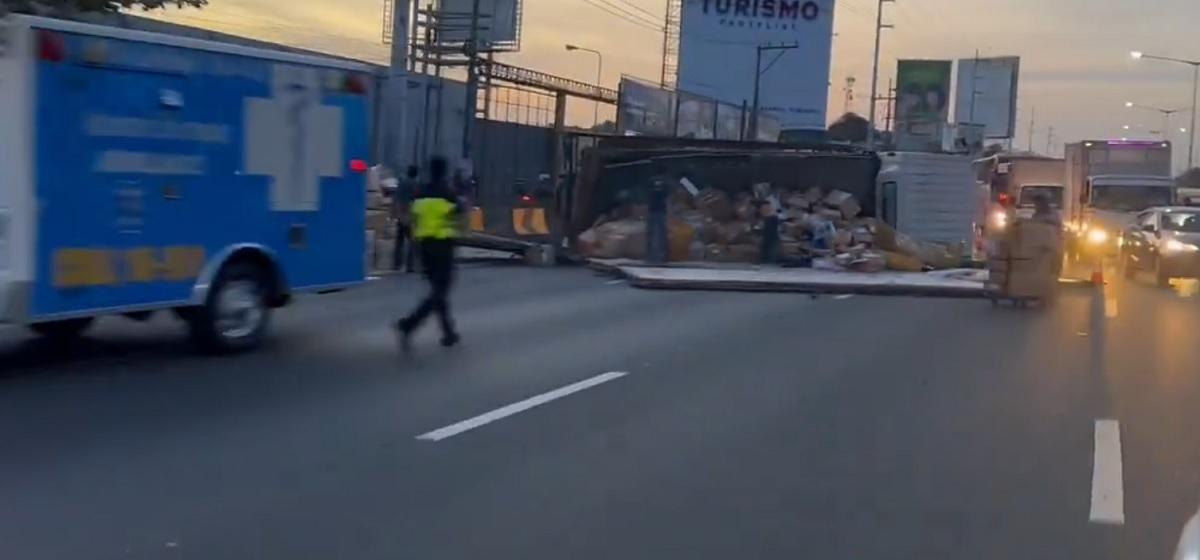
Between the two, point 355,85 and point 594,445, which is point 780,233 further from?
point 594,445

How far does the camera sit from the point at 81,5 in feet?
62.5

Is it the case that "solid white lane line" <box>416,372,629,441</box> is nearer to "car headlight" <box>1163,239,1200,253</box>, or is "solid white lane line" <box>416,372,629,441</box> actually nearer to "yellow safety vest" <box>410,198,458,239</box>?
"yellow safety vest" <box>410,198,458,239</box>

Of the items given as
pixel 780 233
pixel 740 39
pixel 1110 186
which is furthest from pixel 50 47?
pixel 740 39

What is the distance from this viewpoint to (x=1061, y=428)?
1122 cm

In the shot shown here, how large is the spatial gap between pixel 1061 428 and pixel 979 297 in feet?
41.8

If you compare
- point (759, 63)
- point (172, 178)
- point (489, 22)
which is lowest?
point (172, 178)

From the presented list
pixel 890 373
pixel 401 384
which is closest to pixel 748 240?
pixel 890 373

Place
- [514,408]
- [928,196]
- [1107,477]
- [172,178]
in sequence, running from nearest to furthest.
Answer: [1107,477] → [514,408] → [172,178] → [928,196]

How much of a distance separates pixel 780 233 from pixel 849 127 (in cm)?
9815

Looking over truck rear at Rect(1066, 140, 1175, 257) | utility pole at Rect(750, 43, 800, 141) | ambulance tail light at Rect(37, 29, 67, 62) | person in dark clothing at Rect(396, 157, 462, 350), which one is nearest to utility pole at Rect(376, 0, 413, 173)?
Answer: person in dark clothing at Rect(396, 157, 462, 350)

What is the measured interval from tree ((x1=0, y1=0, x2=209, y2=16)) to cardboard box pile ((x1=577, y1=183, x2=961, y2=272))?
36.5ft

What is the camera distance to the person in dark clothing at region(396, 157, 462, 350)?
47.4ft

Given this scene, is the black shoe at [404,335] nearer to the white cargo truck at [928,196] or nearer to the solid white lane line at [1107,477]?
the solid white lane line at [1107,477]

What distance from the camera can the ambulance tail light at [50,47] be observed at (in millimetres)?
11602
